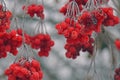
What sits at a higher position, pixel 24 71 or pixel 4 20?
pixel 4 20

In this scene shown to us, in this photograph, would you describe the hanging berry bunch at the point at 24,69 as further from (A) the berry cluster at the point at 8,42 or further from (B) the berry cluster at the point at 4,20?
(B) the berry cluster at the point at 4,20

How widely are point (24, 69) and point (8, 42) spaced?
256mm

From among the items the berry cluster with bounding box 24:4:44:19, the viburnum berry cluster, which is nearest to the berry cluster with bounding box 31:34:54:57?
the berry cluster with bounding box 24:4:44:19

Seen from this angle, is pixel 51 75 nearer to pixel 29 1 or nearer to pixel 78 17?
pixel 29 1

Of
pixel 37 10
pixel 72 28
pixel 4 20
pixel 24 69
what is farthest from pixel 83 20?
pixel 37 10

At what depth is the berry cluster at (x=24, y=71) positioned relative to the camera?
312 centimetres

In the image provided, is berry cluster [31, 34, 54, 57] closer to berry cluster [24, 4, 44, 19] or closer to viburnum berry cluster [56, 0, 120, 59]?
berry cluster [24, 4, 44, 19]

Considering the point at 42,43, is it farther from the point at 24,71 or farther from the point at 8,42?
the point at 24,71

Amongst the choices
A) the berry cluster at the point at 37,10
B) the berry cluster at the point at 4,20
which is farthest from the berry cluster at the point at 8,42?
the berry cluster at the point at 37,10

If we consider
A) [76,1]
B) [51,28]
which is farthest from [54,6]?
[76,1]

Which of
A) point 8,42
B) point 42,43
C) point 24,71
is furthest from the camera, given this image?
point 42,43

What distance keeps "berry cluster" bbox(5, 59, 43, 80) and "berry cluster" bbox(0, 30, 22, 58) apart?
134mm

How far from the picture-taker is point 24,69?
10.3ft

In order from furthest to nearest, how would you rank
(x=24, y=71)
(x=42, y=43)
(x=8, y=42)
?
(x=42, y=43) < (x=8, y=42) < (x=24, y=71)
